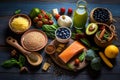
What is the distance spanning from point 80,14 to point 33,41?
0.37m

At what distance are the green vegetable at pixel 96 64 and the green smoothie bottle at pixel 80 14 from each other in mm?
300

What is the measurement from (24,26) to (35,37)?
0.13m

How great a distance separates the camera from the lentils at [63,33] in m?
1.69

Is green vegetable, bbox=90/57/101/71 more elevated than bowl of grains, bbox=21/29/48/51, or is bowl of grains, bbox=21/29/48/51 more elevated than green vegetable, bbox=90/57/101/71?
bowl of grains, bbox=21/29/48/51

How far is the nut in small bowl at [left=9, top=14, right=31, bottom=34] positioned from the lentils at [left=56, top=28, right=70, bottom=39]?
0.25 meters

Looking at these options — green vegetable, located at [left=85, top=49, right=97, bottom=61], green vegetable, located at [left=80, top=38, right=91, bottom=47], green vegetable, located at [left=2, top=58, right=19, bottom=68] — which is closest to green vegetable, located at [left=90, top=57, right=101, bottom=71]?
green vegetable, located at [left=85, top=49, right=97, bottom=61]

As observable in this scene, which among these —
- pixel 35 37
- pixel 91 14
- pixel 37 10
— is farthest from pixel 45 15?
pixel 91 14

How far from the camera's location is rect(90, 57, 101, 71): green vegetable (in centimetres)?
160

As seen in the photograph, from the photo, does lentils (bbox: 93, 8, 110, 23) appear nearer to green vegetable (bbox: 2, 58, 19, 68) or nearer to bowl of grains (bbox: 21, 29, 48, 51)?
bowl of grains (bbox: 21, 29, 48, 51)

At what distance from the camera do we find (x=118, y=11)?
1.93m

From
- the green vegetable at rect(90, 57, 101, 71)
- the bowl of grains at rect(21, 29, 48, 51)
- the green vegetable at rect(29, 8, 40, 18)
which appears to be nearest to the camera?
the green vegetable at rect(90, 57, 101, 71)

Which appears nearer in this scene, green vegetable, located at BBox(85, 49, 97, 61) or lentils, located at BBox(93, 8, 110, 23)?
green vegetable, located at BBox(85, 49, 97, 61)

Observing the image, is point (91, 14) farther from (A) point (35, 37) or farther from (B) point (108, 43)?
(A) point (35, 37)

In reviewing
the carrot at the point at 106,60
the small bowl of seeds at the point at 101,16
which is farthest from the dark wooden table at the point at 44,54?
the small bowl of seeds at the point at 101,16
